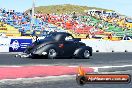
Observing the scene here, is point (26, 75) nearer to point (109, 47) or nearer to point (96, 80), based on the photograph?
point (96, 80)

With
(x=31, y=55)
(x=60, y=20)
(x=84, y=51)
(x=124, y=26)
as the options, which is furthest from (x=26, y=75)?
(x=124, y=26)

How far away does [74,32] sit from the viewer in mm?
51094

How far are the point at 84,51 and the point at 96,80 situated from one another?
1706 centimetres

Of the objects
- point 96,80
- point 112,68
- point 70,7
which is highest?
point 96,80

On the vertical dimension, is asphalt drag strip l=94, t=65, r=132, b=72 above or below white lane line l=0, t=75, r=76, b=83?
below

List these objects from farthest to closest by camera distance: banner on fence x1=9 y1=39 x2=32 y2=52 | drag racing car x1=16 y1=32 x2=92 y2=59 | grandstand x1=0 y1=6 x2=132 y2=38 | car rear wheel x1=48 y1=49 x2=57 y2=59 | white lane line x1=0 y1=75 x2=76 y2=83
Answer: grandstand x1=0 y1=6 x2=132 y2=38
banner on fence x1=9 y1=39 x2=32 y2=52
car rear wheel x1=48 y1=49 x2=57 y2=59
drag racing car x1=16 y1=32 x2=92 y2=59
white lane line x1=0 y1=75 x2=76 y2=83

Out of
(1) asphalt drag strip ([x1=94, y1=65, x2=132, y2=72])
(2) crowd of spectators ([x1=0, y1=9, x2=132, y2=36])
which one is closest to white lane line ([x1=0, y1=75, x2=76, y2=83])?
(1) asphalt drag strip ([x1=94, y1=65, x2=132, y2=72])

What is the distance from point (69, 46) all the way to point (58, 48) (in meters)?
0.79

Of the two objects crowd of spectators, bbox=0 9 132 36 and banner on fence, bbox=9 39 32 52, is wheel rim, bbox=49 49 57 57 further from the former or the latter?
crowd of spectators, bbox=0 9 132 36

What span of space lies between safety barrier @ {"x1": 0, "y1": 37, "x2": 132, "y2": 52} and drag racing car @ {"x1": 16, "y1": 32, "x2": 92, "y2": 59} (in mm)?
6907

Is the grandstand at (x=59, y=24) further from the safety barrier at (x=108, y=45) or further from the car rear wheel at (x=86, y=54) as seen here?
the car rear wheel at (x=86, y=54)

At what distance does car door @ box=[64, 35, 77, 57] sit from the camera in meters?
22.0

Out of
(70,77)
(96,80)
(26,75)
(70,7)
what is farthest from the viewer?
(70,7)

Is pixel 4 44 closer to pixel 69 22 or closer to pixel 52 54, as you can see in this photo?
pixel 52 54
